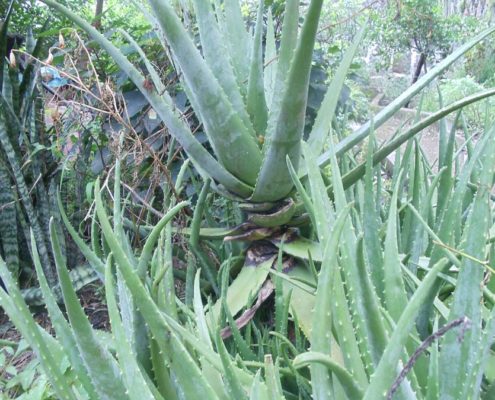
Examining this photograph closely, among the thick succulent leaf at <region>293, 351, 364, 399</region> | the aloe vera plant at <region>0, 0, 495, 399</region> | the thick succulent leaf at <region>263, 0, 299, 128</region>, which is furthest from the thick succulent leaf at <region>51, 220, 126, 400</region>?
the thick succulent leaf at <region>263, 0, 299, 128</region>

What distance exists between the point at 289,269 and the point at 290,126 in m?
0.21

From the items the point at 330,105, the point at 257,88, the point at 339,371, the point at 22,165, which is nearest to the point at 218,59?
the point at 257,88

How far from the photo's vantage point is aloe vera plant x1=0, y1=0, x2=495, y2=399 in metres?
0.37

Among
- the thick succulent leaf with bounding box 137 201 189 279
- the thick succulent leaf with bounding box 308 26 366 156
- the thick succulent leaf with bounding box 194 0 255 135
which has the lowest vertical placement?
the thick succulent leaf with bounding box 137 201 189 279

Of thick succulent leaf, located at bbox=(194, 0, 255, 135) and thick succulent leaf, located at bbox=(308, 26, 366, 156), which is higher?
thick succulent leaf, located at bbox=(194, 0, 255, 135)

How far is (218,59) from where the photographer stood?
764 mm

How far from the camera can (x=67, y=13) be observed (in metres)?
0.67

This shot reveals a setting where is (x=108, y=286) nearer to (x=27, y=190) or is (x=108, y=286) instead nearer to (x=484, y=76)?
(x=27, y=190)

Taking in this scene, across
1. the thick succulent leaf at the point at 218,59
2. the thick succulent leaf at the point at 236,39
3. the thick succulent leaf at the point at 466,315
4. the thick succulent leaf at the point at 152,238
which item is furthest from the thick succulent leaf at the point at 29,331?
the thick succulent leaf at the point at 236,39

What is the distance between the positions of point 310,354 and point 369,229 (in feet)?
0.96

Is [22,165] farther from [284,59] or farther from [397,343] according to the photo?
[397,343]

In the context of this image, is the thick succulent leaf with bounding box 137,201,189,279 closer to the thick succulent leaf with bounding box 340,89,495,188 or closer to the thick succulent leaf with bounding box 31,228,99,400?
the thick succulent leaf with bounding box 31,228,99,400

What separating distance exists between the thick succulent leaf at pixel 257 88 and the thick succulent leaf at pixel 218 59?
0.7 inches

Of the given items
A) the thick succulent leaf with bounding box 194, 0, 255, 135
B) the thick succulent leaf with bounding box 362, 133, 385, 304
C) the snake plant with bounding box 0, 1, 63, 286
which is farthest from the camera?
the snake plant with bounding box 0, 1, 63, 286
